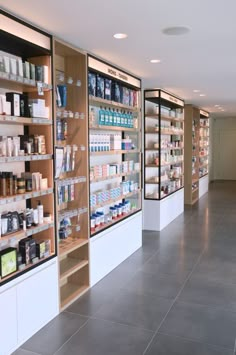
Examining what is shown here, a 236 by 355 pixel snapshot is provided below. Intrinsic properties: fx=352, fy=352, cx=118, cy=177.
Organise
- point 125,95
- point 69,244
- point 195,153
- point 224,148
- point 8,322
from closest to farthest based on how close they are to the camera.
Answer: point 8,322, point 69,244, point 125,95, point 195,153, point 224,148

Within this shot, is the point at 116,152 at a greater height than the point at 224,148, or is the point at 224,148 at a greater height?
the point at 224,148

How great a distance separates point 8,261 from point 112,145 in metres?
2.41

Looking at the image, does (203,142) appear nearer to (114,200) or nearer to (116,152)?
(116,152)

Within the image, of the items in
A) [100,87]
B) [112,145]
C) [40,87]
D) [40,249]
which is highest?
[100,87]

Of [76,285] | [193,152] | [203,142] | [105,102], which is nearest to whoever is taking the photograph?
[76,285]

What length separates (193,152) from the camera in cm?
992

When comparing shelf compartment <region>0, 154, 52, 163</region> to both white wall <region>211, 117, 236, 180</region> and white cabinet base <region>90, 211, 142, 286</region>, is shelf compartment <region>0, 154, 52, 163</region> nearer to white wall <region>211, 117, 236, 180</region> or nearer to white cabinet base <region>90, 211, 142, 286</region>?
white cabinet base <region>90, 211, 142, 286</region>

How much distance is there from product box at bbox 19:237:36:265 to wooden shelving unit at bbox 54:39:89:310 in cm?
50

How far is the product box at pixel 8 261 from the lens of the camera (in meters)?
2.77

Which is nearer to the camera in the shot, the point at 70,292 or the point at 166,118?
the point at 70,292

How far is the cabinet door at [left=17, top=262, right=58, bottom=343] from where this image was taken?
9.81 ft

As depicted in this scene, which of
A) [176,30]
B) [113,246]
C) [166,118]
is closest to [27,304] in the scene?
[113,246]

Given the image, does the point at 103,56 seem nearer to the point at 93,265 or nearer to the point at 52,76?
the point at 52,76

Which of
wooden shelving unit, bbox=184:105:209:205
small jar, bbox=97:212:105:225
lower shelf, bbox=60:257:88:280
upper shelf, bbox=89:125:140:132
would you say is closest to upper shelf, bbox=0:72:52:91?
upper shelf, bbox=89:125:140:132
